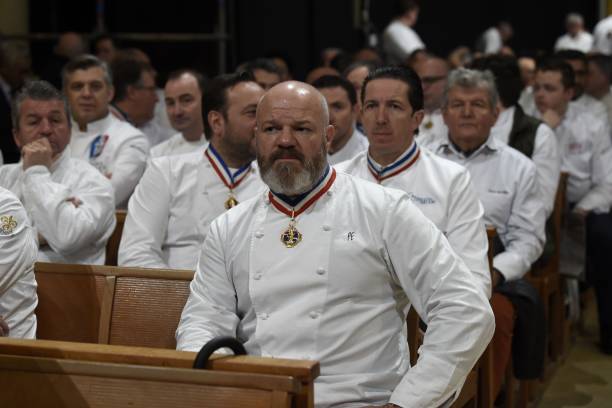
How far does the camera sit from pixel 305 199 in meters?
3.05

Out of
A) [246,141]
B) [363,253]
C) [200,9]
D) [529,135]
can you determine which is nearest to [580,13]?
[200,9]

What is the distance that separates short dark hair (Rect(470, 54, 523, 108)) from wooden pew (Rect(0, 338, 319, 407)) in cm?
371

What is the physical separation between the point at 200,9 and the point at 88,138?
5.38 meters

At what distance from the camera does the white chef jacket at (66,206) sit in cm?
429

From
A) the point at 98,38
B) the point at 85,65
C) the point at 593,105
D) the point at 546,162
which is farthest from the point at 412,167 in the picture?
the point at 98,38

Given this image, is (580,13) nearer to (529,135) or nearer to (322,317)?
(529,135)

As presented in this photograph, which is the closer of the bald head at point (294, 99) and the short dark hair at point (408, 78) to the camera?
the bald head at point (294, 99)

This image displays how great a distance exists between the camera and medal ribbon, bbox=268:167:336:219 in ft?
10.0

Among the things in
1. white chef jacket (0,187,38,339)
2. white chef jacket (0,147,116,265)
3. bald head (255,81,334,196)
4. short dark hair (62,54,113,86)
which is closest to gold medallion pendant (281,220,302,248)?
bald head (255,81,334,196)

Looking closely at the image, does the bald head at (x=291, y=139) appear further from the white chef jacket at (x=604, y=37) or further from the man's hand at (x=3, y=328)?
the white chef jacket at (x=604, y=37)

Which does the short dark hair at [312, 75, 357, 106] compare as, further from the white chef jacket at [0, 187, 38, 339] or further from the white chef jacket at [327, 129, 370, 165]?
the white chef jacket at [0, 187, 38, 339]

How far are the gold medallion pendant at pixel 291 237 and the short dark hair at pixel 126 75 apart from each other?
407cm

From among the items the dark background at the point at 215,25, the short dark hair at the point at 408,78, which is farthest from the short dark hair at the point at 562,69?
the dark background at the point at 215,25

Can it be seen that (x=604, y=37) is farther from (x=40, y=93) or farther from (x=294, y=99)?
(x=294, y=99)
